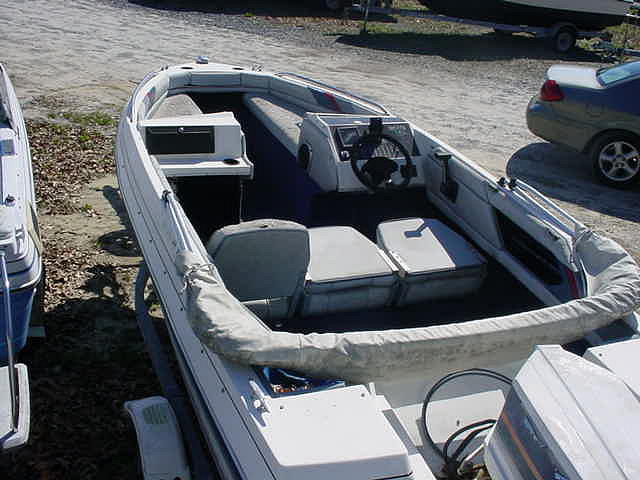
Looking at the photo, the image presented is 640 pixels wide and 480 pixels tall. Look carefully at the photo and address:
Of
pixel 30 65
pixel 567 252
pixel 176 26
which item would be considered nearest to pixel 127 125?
pixel 567 252

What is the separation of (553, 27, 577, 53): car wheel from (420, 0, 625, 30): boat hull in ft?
0.86

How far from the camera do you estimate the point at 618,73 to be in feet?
23.8

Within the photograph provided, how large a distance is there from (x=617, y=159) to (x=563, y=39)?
9.01 meters

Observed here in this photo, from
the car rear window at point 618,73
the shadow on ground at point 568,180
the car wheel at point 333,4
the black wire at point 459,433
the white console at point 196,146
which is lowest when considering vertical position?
the shadow on ground at point 568,180

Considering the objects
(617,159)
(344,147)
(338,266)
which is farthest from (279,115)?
(617,159)

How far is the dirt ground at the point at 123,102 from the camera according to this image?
3633 millimetres

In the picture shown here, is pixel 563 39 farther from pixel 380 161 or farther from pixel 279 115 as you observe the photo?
pixel 380 161

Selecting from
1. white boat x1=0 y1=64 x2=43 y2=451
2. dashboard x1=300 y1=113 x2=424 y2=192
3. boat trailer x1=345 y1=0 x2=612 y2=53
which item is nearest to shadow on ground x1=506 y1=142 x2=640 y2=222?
dashboard x1=300 y1=113 x2=424 y2=192

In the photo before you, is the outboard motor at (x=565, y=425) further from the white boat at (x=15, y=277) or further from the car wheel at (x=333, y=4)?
the car wheel at (x=333, y=4)

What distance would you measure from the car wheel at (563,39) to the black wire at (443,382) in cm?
1412

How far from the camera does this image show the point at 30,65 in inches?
374

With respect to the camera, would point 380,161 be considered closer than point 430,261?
No

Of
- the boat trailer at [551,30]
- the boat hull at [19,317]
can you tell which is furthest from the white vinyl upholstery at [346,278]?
the boat trailer at [551,30]

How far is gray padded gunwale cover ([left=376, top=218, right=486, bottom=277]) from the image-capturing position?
3760 millimetres
